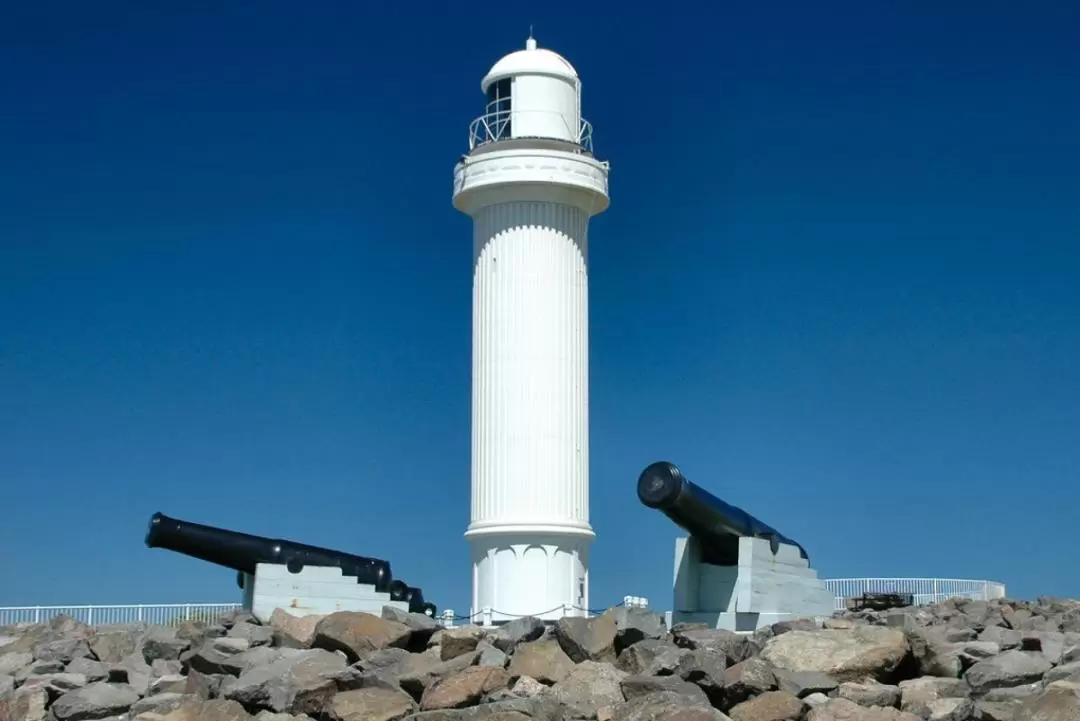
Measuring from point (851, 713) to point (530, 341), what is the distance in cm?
1498

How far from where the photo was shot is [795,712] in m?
14.5

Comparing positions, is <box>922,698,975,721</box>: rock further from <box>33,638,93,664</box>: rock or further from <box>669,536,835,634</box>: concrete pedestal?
<box>33,638,93,664</box>: rock

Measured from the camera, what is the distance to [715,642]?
1655cm

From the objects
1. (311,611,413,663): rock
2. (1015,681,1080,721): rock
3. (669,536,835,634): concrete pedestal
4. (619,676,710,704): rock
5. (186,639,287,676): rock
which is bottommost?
(1015,681,1080,721): rock

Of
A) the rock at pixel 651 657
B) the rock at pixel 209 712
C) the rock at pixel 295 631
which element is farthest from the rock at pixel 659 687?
the rock at pixel 295 631

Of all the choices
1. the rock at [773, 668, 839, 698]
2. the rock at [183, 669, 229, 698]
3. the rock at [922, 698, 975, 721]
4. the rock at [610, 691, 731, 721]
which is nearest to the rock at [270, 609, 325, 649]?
the rock at [183, 669, 229, 698]

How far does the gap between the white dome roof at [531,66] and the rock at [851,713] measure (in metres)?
17.2

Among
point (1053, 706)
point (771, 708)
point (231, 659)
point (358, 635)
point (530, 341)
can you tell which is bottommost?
point (1053, 706)

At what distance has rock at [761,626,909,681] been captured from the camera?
15727 mm

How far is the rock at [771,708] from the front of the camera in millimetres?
14531

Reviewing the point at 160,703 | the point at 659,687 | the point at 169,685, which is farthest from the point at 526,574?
the point at 659,687

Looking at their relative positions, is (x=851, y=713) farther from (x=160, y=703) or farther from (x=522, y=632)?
(x=160, y=703)

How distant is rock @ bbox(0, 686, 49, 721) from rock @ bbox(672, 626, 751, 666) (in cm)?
687

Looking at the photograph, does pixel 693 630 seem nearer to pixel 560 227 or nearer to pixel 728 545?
pixel 728 545
